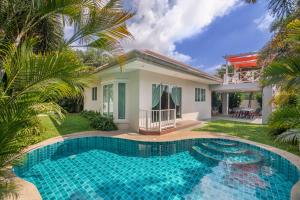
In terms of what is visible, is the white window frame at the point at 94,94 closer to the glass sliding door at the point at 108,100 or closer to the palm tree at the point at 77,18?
the glass sliding door at the point at 108,100

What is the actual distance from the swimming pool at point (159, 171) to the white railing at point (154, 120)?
7.24 feet

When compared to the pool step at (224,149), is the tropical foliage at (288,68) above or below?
above

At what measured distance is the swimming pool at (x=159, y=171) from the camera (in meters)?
4.58

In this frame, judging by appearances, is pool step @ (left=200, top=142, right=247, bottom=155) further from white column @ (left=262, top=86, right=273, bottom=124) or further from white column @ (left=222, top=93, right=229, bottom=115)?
white column @ (left=222, top=93, right=229, bottom=115)

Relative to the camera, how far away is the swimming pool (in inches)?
180

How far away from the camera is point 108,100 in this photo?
12914 mm

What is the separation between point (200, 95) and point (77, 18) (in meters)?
15.7

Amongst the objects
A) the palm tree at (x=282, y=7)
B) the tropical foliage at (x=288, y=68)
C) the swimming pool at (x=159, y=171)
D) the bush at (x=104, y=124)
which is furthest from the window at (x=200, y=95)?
the palm tree at (x=282, y=7)

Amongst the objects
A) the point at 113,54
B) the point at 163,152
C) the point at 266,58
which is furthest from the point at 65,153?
the point at 266,58

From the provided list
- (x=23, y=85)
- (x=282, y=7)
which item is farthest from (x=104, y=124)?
(x=282, y=7)

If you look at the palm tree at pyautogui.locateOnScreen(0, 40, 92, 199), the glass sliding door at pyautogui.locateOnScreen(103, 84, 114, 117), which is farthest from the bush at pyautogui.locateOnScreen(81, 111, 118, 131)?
the palm tree at pyautogui.locateOnScreen(0, 40, 92, 199)

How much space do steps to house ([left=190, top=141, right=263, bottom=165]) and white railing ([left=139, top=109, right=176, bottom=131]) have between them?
300 centimetres

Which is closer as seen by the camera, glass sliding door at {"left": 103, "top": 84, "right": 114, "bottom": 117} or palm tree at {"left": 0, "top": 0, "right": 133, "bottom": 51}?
palm tree at {"left": 0, "top": 0, "right": 133, "bottom": 51}

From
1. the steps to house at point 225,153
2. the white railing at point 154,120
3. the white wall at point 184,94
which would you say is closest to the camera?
the steps to house at point 225,153
